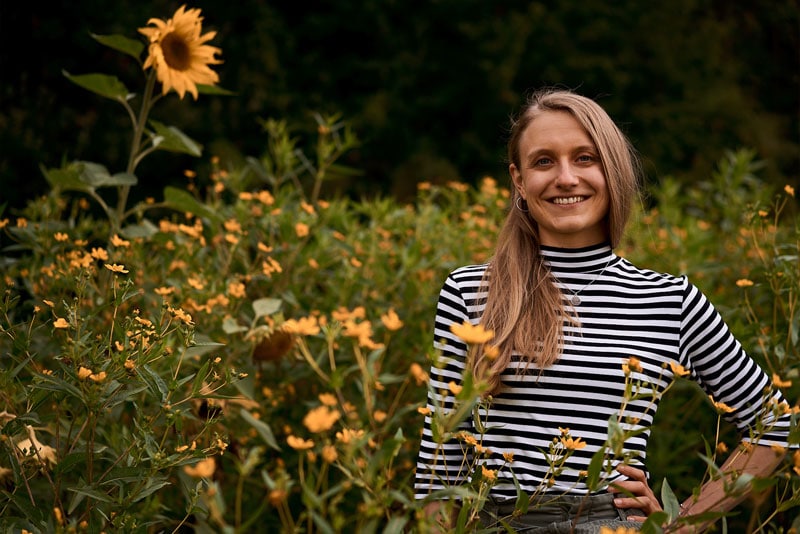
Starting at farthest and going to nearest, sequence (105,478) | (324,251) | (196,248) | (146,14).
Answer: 1. (146,14)
2. (324,251)
3. (196,248)
4. (105,478)

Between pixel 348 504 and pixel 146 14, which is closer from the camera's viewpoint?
pixel 348 504

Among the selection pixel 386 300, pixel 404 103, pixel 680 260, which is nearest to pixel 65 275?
pixel 386 300

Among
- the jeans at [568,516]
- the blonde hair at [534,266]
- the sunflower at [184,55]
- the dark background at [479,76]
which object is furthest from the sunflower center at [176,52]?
the dark background at [479,76]

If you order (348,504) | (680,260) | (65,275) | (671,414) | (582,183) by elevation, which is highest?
(582,183)

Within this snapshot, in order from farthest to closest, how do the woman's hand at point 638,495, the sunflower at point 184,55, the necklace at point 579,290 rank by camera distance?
the sunflower at point 184,55
the necklace at point 579,290
the woman's hand at point 638,495

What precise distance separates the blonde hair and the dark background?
582cm

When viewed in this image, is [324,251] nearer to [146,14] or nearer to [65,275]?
[65,275]

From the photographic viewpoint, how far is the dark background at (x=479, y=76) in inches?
324

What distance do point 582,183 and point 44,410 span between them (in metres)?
1.45

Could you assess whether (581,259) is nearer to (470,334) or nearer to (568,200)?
(568,200)

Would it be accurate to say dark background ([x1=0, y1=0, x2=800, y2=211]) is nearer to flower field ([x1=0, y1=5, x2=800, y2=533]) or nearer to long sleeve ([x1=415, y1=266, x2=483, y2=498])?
flower field ([x1=0, y1=5, x2=800, y2=533])

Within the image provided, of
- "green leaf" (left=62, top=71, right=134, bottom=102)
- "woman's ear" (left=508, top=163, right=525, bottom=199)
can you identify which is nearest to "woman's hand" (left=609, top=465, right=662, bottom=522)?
"woman's ear" (left=508, top=163, right=525, bottom=199)

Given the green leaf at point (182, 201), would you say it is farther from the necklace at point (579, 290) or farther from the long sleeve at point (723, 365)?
the long sleeve at point (723, 365)

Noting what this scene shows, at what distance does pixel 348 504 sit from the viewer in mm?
2508
